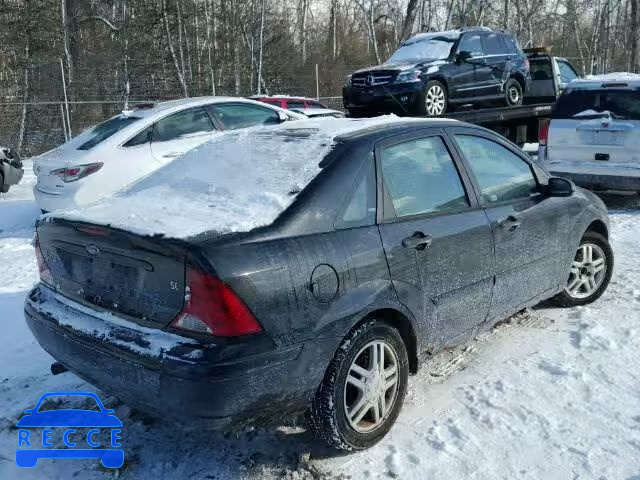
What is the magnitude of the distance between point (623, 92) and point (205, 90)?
16.9 metres

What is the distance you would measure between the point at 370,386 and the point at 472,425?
2.18 ft

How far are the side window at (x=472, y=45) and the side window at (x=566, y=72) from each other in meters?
4.08

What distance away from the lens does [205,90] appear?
2238cm

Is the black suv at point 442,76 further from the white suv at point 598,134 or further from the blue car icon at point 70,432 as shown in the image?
the blue car icon at point 70,432

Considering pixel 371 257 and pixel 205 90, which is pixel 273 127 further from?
pixel 205 90

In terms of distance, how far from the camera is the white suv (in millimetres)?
7973

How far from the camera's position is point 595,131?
27.0 ft

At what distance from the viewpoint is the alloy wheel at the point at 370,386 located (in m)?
3.01

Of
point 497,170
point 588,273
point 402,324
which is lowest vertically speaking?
point 588,273

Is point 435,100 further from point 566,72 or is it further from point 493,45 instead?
point 566,72

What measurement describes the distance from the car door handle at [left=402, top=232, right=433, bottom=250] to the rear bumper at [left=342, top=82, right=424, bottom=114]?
777 cm

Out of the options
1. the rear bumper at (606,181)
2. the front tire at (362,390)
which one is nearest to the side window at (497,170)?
the front tire at (362,390)

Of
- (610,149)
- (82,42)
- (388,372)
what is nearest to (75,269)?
(388,372)

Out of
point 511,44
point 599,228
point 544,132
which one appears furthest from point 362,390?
point 511,44
